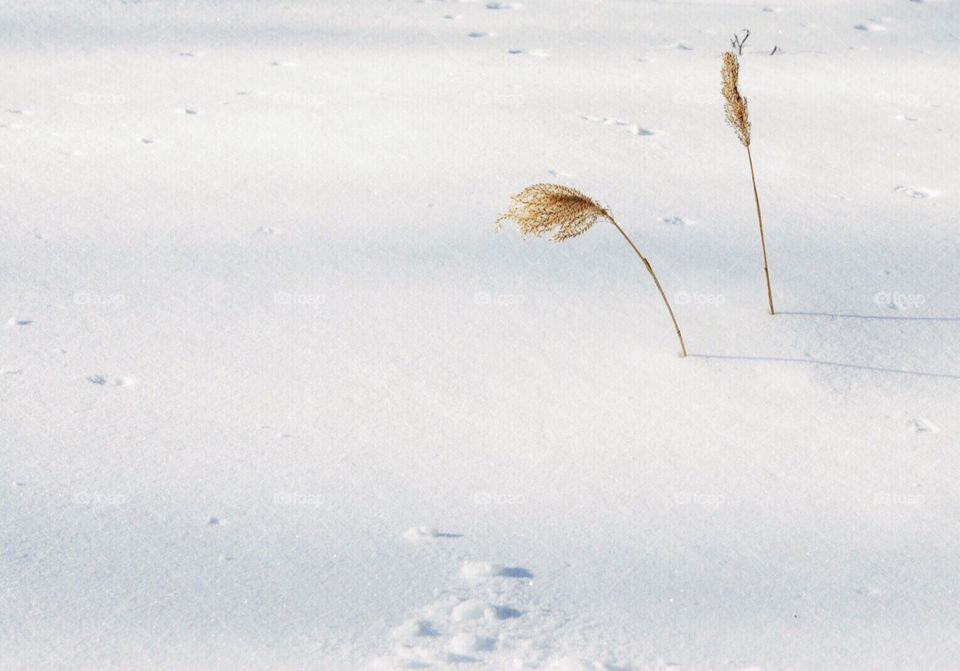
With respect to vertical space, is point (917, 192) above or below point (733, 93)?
below

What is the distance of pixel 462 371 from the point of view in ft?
11.3

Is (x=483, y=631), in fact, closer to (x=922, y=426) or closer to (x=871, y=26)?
(x=922, y=426)

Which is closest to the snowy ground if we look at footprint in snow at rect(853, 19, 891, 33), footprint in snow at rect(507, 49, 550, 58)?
footprint in snow at rect(507, 49, 550, 58)

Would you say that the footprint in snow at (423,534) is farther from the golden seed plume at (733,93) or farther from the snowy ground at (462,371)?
the golden seed plume at (733,93)

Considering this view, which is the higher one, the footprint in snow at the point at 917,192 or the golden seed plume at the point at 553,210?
the golden seed plume at the point at 553,210

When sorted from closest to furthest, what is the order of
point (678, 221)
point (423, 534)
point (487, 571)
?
point (487, 571) < point (423, 534) < point (678, 221)

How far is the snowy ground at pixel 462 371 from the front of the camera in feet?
8.05

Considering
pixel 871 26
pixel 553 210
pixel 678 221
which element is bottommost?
pixel 678 221

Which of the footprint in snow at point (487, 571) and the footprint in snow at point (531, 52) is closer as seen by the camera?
the footprint in snow at point (487, 571)

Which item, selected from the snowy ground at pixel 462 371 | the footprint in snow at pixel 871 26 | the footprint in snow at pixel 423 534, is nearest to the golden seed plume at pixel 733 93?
the snowy ground at pixel 462 371

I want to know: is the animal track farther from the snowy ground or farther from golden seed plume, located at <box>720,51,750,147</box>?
golden seed plume, located at <box>720,51,750,147</box>

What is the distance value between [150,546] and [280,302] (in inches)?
51.7

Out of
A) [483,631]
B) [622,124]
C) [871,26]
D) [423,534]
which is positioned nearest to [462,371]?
[423,534]

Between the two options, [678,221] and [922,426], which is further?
[678,221]
